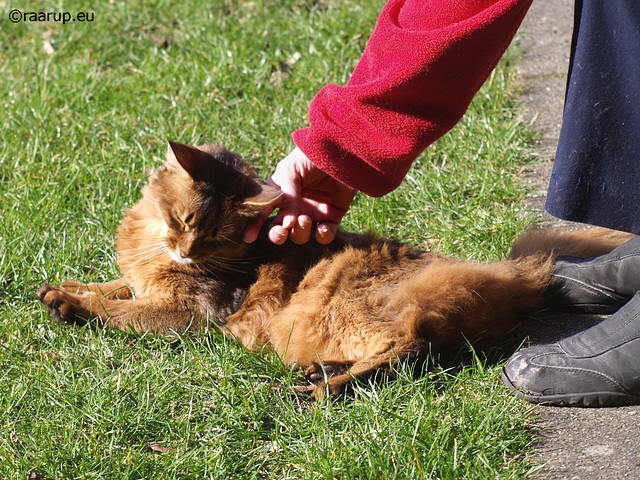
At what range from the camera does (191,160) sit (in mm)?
2730

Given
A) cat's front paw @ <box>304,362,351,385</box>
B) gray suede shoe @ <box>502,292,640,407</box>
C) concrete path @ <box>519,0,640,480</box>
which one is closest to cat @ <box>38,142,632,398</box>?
cat's front paw @ <box>304,362,351,385</box>

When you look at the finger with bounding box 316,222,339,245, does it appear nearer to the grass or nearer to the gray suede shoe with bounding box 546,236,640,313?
the grass

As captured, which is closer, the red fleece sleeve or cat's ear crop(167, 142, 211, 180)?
the red fleece sleeve

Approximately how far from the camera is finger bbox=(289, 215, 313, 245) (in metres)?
2.77

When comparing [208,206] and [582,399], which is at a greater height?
[208,206]

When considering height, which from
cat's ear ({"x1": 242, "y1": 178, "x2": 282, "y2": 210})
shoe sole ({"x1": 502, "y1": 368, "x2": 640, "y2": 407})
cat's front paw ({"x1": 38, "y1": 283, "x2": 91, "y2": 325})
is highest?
cat's ear ({"x1": 242, "y1": 178, "x2": 282, "y2": 210})

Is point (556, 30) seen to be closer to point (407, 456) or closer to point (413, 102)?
point (413, 102)

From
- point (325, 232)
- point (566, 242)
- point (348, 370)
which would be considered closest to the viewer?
point (348, 370)

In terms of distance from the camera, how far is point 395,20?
245 cm

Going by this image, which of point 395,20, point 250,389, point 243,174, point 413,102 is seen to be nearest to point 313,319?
point 250,389

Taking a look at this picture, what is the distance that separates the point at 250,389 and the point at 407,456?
69 cm

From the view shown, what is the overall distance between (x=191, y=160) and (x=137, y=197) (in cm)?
118

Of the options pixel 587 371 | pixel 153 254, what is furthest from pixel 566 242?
pixel 153 254

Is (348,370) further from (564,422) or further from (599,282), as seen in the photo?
(599,282)
